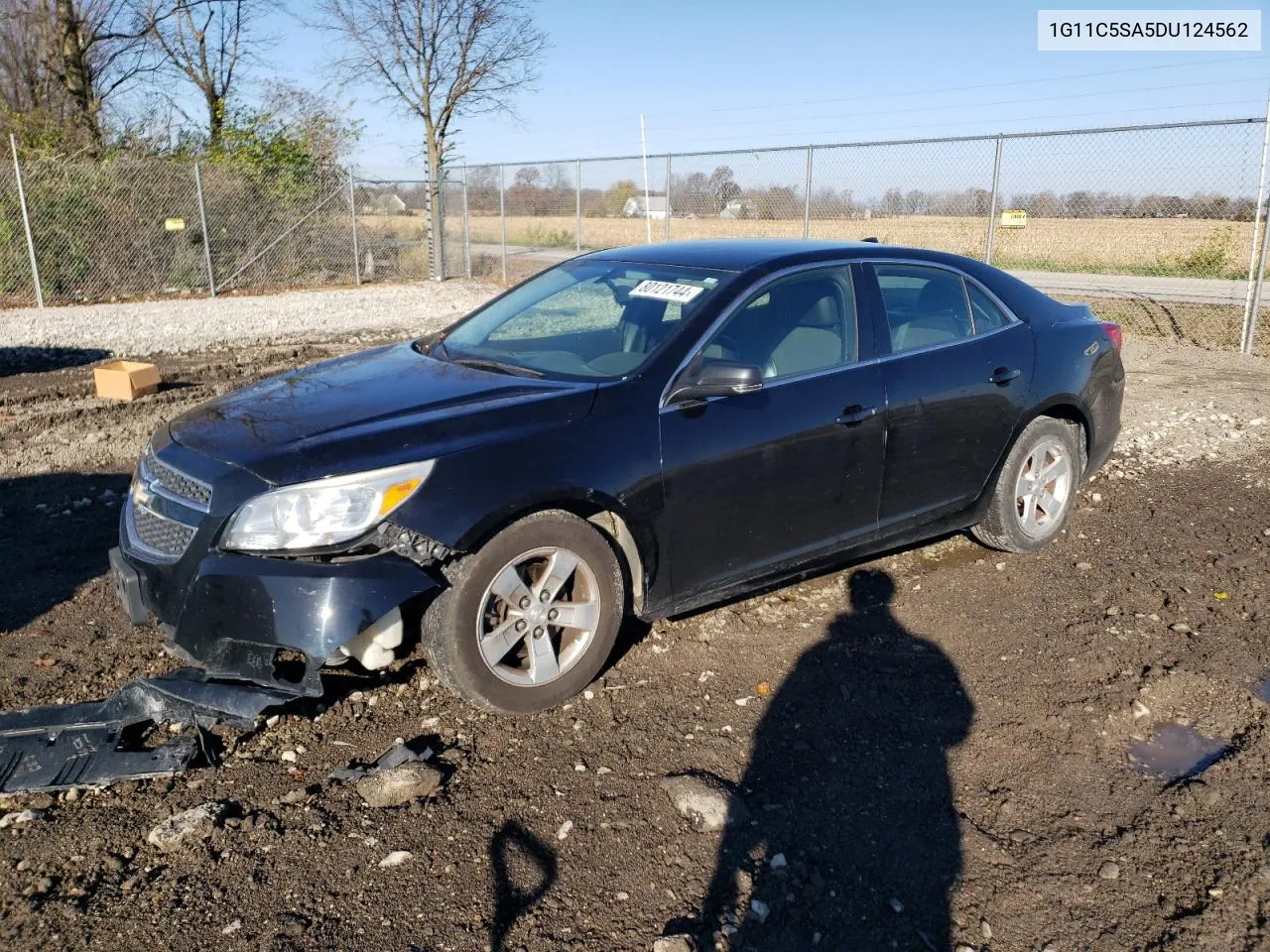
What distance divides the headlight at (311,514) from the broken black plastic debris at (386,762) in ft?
2.47

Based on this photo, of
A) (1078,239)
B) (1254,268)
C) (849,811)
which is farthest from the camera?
(1078,239)

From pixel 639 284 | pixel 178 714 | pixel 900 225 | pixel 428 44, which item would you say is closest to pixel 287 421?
pixel 178 714

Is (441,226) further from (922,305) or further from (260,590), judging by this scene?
(260,590)

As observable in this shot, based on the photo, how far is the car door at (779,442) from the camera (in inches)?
154

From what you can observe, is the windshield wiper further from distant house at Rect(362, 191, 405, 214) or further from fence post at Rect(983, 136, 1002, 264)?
distant house at Rect(362, 191, 405, 214)

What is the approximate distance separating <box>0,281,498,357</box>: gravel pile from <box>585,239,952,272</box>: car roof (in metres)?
8.42

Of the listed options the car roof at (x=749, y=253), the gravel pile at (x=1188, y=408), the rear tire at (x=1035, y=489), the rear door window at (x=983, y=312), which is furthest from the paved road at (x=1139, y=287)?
the car roof at (x=749, y=253)

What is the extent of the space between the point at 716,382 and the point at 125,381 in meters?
6.67

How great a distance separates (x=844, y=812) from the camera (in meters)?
3.14

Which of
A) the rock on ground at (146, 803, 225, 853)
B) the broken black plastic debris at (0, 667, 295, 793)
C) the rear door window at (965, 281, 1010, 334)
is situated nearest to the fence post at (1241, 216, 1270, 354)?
the rear door window at (965, 281, 1010, 334)

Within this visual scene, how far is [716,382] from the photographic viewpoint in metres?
3.84

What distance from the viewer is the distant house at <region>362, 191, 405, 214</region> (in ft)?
71.2

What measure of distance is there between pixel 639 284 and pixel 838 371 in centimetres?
97

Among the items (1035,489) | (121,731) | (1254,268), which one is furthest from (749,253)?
(1254,268)
